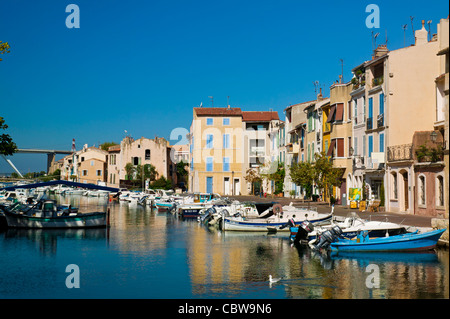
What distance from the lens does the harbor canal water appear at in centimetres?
2059

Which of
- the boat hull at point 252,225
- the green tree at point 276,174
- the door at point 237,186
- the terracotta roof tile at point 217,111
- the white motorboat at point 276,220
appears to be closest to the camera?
the white motorboat at point 276,220

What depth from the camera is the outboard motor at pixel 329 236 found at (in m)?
29.6

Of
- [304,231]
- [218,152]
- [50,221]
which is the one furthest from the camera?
[218,152]

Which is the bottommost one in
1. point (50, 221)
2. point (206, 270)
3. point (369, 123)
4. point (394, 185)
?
point (206, 270)

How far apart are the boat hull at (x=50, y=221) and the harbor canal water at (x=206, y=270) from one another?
13.9 feet

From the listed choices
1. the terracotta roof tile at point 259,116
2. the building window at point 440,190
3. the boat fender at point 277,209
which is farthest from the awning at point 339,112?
the terracotta roof tile at point 259,116

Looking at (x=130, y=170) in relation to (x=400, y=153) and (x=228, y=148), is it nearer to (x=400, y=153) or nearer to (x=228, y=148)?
(x=228, y=148)

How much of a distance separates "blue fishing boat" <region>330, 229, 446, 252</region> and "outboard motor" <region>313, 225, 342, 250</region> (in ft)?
0.88

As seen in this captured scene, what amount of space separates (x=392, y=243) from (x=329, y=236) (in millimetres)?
3264

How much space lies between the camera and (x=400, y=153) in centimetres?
3916

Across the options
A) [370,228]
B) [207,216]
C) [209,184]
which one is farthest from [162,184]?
[370,228]

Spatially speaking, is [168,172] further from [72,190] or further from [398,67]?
[398,67]

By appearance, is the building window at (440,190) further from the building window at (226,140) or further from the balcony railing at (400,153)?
the building window at (226,140)

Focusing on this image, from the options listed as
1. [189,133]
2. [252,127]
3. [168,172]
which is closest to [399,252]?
[252,127]
